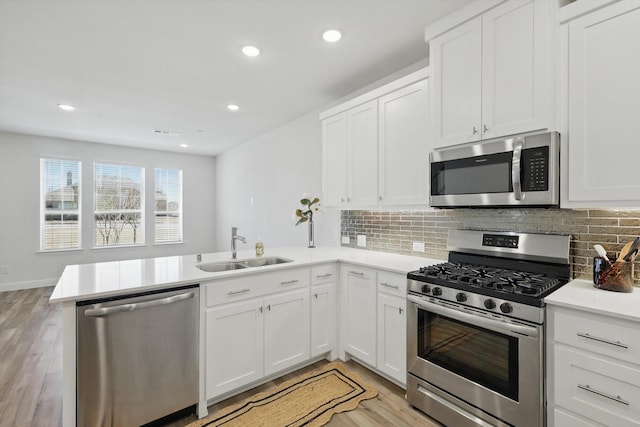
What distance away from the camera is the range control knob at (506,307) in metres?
1.57

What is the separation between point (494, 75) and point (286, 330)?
2.30 metres

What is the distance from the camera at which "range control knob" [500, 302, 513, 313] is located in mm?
1575

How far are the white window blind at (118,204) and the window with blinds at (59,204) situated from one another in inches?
11.8

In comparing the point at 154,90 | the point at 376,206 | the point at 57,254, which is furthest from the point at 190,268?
the point at 57,254

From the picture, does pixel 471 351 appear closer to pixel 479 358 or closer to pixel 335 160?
pixel 479 358

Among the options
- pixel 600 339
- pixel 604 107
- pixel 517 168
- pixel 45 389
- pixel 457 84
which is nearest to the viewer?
pixel 600 339

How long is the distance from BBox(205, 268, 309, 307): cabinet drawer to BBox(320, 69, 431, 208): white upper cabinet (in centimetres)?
91

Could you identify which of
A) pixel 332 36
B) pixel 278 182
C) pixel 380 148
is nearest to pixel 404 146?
pixel 380 148

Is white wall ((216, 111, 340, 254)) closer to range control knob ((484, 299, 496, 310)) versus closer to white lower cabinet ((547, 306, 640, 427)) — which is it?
range control knob ((484, 299, 496, 310))

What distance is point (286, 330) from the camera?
245cm

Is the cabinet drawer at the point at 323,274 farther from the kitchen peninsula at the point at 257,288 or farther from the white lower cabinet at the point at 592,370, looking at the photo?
the white lower cabinet at the point at 592,370

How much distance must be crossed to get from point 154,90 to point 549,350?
157 inches

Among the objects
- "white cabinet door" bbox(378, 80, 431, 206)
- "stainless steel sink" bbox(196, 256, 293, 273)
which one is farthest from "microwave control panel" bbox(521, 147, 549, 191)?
"stainless steel sink" bbox(196, 256, 293, 273)

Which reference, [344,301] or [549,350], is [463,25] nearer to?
[549,350]
